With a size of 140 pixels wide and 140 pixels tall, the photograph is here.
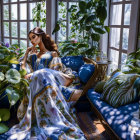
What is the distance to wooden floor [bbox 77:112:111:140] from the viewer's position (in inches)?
91.2

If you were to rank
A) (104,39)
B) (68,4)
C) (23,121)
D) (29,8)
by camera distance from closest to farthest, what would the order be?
(23,121)
(104,39)
(68,4)
(29,8)

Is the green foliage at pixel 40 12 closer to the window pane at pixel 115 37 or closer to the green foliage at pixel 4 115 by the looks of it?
the window pane at pixel 115 37

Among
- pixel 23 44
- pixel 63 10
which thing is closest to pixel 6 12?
pixel 23 44

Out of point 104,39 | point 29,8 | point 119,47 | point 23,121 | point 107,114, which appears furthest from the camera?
point 29,8

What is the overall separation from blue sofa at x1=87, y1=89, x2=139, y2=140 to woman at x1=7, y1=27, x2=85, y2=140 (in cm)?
31

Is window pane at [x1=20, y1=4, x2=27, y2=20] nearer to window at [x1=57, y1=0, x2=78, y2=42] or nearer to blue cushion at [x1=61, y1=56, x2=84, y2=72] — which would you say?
window at [x1=57, y1=0, x2=78, y2=42]

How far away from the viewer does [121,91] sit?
218 centimetres

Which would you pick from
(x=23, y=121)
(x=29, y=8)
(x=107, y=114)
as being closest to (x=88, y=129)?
(x=107, y=114)

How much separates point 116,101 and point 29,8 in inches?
138

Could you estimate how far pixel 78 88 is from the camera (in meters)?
2.92

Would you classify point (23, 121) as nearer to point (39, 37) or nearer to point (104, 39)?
point (39, 37)

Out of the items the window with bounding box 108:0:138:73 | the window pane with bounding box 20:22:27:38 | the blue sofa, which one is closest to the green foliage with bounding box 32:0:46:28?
the window pane with bounding box 20:22:27:38

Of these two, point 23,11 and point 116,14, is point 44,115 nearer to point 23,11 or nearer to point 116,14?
point 116,14

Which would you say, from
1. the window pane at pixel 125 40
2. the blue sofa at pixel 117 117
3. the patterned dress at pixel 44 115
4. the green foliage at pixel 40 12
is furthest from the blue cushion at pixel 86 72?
the green foliage at pixel 40 12
